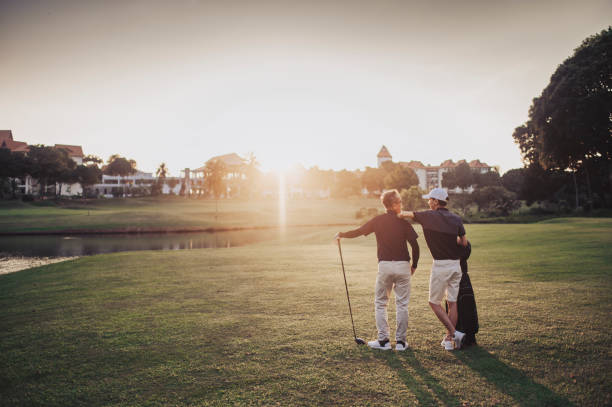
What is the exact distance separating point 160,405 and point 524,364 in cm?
512

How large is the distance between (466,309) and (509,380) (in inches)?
46.6

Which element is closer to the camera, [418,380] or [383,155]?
[418,380]

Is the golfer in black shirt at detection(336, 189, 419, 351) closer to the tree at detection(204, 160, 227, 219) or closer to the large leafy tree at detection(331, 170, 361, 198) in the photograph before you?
the tree at detection(204, 160, 227, 219)

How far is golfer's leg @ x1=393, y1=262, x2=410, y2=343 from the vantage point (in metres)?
5.39

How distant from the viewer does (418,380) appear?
465 cm

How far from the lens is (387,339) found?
5676 mm

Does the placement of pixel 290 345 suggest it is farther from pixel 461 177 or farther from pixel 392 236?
pixel 461 177

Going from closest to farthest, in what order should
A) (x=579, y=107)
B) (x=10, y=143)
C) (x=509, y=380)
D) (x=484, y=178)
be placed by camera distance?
(x=509, y=380)
(x=579, y=107)
(x=10, y=143)
(x=484, y=178)

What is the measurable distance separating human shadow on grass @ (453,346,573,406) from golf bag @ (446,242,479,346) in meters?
0.27

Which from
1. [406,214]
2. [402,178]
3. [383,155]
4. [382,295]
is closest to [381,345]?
[382,295]

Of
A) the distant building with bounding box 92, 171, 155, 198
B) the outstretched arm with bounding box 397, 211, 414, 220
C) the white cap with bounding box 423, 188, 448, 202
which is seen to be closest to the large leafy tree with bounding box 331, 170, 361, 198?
the distant building with bounding box 92, 171, 155, 198

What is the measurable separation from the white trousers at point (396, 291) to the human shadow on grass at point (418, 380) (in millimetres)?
339

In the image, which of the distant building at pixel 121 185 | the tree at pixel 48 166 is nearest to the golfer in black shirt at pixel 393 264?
the tree at pixel 48 166

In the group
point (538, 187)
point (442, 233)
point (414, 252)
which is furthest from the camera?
point (538, 187)
